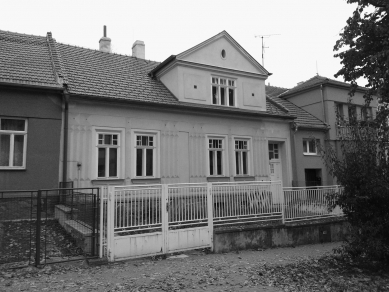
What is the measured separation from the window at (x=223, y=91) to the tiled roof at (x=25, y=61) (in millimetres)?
7338

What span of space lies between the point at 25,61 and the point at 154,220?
8.87 m

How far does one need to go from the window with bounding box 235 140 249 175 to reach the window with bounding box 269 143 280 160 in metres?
2.13

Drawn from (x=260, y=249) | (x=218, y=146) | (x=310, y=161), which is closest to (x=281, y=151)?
(x=310, y=161)

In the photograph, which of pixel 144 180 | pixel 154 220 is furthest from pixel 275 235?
pixel 144 180

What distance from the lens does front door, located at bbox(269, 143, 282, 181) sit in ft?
58.5

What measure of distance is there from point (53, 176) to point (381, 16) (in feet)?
46.4

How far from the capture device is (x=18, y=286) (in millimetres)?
5914

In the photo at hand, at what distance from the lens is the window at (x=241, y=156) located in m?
16.1

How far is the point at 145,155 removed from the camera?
13750 mm

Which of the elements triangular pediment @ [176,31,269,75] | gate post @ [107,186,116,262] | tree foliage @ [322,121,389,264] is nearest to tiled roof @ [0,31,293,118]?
triangular pediment @ [176,31,269,75]

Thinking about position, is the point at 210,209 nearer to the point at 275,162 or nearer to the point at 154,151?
the point at 154,151

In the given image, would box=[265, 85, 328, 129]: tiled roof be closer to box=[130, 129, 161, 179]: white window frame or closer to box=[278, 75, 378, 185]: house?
box=[278, 75, 378, 185]: house

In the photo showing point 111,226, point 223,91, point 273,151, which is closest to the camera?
point 111,226

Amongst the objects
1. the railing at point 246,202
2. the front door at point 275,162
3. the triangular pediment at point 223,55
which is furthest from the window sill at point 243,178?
the triangular pediment at point 223,55
